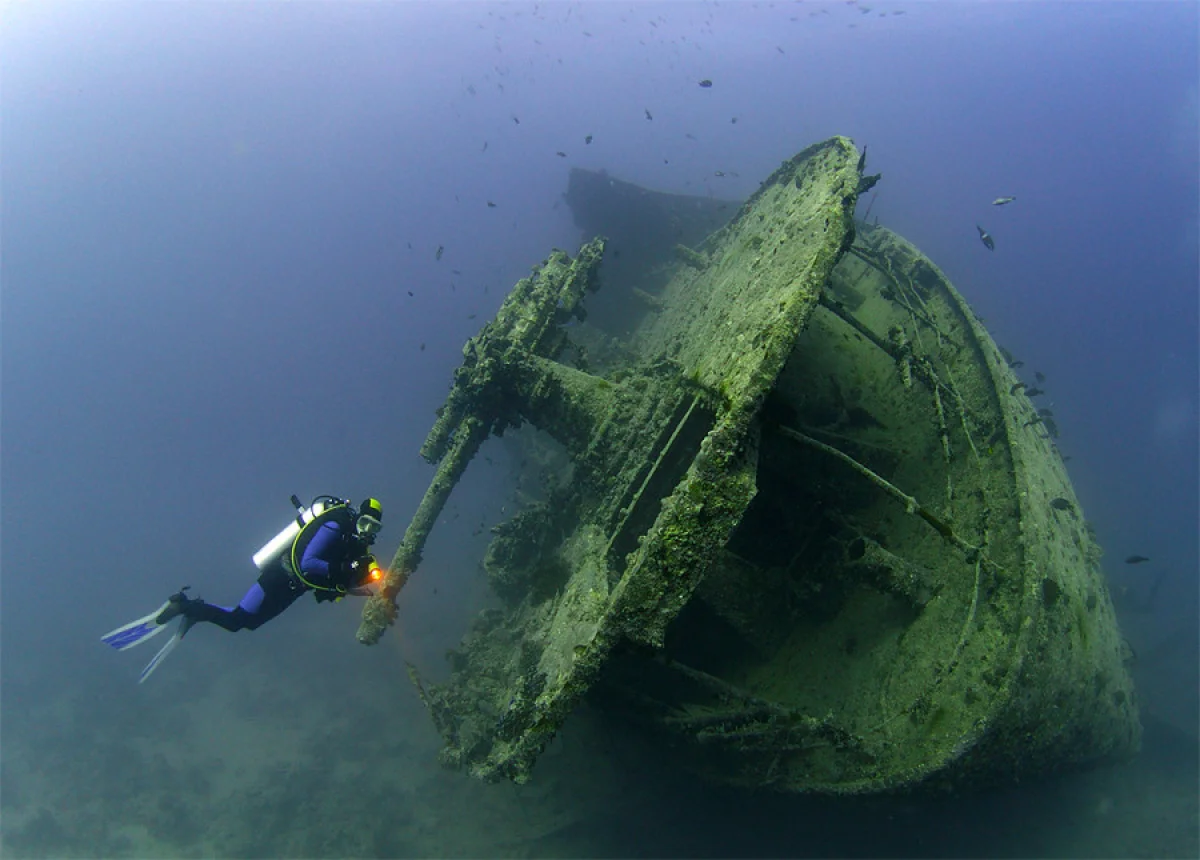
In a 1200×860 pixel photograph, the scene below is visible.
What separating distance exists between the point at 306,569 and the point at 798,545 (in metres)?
A: 5.30

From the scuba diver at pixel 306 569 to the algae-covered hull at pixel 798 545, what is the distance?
49 cm

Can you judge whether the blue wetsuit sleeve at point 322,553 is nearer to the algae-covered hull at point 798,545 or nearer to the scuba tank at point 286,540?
the scuba tank at point 286,540

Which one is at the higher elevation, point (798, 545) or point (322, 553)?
point (798, 545)

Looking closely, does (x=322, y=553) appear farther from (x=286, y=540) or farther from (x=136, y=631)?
(x=136, y=631)

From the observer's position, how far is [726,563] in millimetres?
5820

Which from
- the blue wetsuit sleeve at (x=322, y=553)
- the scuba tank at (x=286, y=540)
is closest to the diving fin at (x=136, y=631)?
the scuba tank at (x=286, y=540)

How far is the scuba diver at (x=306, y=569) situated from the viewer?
6.18m

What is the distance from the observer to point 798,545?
6004 millimetres

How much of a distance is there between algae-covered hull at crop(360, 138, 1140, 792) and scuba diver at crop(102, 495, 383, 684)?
1.62 feet

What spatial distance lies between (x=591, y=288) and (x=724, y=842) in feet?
26.4

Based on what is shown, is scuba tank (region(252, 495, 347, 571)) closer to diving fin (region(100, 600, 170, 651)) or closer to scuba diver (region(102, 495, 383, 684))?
scuba diver (region(102, 495, 383, 684))

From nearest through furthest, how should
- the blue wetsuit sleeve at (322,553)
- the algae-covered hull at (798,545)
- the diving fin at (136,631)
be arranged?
the algae-covered hull at (798,545) < the blue wetsuit sleeve at (322,553) < the diving fin at (136,631)

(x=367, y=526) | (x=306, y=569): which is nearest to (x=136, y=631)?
(x=306, y=569)

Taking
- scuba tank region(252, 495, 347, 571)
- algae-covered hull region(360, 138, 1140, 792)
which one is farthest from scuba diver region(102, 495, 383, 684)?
algae-covered hull region(360, 138, 1140, 792)
